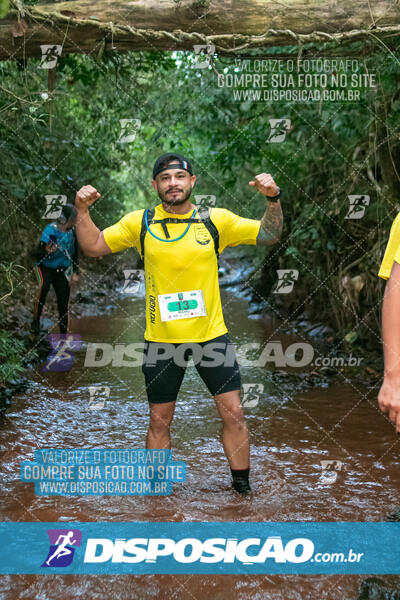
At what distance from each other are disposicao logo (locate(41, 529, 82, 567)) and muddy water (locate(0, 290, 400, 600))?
0.13 metres

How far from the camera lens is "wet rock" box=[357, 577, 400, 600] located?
8.54ft

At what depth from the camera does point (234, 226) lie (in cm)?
347

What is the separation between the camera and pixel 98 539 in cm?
316

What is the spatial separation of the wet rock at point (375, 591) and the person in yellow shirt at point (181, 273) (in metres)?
1.10

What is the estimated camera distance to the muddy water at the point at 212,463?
9.19 feet

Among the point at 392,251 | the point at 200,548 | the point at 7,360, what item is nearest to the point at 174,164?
the point at 392,251

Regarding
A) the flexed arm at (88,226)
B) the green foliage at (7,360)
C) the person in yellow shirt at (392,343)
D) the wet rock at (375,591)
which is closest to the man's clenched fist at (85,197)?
the flexed arm at (88,226)

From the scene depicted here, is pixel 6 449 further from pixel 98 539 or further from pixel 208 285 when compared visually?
pixel 208 285

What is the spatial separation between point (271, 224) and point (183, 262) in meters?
0.53

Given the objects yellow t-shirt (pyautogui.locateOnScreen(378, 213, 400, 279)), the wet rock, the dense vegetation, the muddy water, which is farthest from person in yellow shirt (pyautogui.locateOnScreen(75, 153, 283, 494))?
the dense vegetation

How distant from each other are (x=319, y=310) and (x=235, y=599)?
6551 millimetres

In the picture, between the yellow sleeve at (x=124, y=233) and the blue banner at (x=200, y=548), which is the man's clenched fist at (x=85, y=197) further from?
the blue banner at (x=200, y=548)

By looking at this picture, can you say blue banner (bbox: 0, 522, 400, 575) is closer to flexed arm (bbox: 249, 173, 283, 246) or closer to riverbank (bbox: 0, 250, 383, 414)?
flexed arm (bbox: 249, 173, 283, 246)

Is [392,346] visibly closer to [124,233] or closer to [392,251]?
[392,251]
